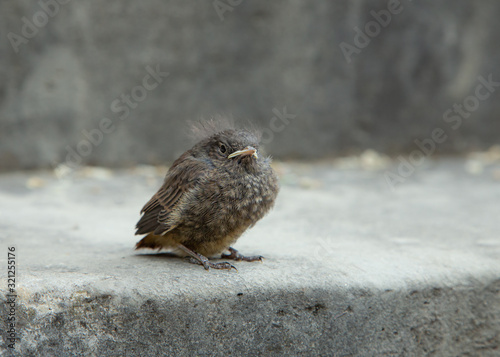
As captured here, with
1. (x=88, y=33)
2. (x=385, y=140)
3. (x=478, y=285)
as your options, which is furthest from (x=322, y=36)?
(x=478, y=285)

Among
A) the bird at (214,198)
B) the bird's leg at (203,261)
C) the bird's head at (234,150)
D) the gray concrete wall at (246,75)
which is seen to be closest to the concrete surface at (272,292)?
the bird's leg at (203,261)

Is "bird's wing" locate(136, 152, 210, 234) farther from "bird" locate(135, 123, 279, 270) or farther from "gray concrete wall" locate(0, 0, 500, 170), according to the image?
"gray concrete wall" locate(0, 0, 500, 170)

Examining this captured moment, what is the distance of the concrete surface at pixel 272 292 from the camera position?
8.71 feet

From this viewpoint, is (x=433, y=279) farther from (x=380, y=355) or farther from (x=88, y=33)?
(x=88, y=33)

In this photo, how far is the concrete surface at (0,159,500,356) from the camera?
266 cm

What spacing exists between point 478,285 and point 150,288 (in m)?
1.67

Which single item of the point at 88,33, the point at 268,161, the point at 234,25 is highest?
the point at 234,25

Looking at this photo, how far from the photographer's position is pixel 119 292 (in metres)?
2.68

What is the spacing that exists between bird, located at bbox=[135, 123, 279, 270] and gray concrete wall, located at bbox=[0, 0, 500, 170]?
9.85 feet

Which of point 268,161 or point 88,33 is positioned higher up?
point 88,33

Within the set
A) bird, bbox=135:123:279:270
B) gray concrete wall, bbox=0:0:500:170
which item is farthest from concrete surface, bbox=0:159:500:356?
gray concrete wall, bbox=0:0:500:170

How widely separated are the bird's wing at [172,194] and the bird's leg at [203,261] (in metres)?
0.15

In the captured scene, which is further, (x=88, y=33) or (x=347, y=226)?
(x=88, y=33)

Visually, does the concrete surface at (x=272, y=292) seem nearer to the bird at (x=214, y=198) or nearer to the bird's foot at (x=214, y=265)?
the bird's foot at (x=214, y=265)
